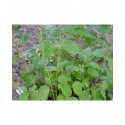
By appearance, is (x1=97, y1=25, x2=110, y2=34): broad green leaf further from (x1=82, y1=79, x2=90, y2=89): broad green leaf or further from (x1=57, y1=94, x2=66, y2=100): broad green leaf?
(x1=57, y1=94, x2=66, y2=100): broad green leaf

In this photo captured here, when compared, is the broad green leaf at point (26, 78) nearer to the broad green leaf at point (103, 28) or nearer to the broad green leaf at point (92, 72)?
the broad green leaf at point (92, 72)

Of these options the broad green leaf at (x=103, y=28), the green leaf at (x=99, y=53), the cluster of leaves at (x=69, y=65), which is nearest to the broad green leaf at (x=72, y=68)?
the cluster of leaves at (x=69, y=65)

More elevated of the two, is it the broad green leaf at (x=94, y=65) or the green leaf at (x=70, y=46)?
the green leaf at (x=70, y=46)

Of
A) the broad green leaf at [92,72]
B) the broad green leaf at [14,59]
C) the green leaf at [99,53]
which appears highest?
the green leaf at [99,53]

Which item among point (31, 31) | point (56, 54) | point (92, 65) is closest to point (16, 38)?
point (31, 31)

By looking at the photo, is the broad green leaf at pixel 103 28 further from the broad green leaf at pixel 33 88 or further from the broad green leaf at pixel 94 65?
the broad green leaf at pixel 33 88

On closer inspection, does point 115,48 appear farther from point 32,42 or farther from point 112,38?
point 32,42

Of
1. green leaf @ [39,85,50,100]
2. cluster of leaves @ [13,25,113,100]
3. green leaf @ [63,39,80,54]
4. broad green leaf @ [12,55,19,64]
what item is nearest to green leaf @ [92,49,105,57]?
cluster of leaves @ [13,25,113,100]

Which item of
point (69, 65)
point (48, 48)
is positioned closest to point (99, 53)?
point (69, 65)
